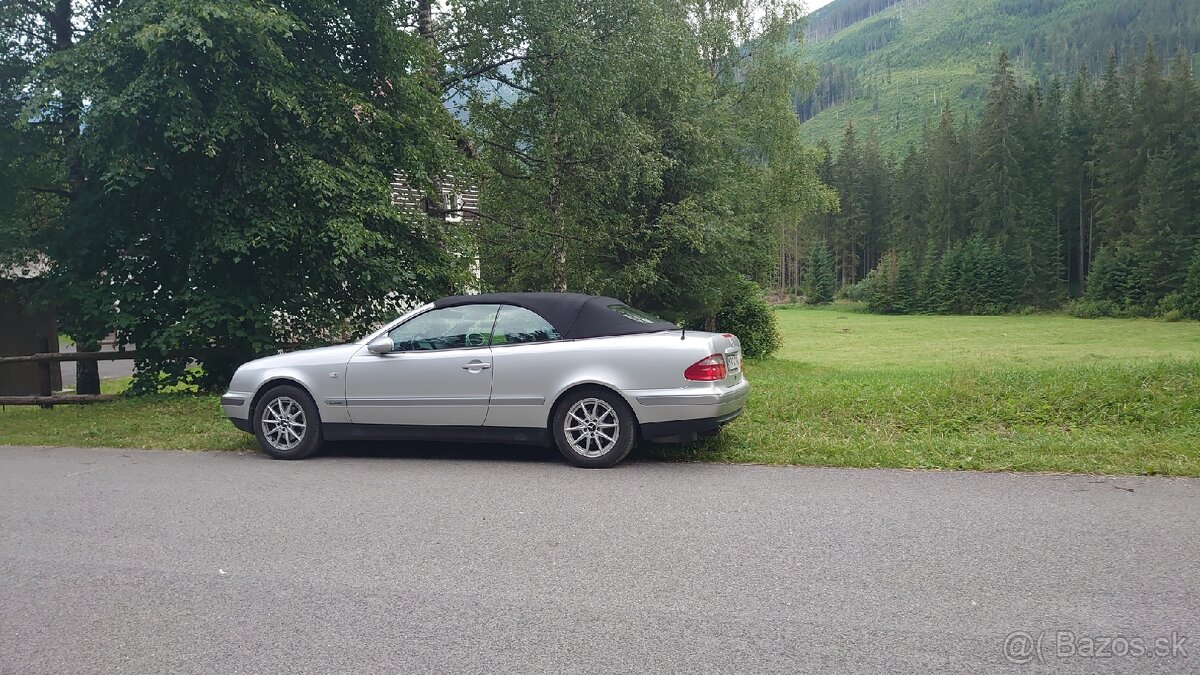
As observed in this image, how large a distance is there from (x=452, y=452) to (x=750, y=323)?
2501cm

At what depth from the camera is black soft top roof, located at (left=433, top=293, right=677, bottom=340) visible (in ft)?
25.3

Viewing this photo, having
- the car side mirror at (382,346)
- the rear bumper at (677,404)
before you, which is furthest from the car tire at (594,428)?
the car side mirror at (382,346)

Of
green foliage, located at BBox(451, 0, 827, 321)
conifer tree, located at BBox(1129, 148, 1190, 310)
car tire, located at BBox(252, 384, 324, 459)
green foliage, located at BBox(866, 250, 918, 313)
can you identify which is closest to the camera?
car tire, located at BBox(252, 384, 324, 459)

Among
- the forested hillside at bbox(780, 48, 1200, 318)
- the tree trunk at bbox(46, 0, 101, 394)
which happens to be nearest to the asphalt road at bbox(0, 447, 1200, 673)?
the tree trunk at bbox(46, 0, 101, 394)

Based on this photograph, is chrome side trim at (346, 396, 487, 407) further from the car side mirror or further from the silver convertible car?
the car side mirror

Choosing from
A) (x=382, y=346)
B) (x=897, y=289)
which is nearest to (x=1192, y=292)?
(x=897, y=289)

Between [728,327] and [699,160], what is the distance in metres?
10.3

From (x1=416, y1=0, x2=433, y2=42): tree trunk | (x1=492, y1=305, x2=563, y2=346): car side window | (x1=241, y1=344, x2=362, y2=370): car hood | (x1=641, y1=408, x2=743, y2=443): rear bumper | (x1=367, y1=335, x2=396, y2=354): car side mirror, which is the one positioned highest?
(x1=416, y1=0, x2=433, y2=42): tree trunk

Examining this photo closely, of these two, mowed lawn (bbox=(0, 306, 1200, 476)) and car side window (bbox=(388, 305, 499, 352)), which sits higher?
car side window (bbox=(388, 305, 499, 352))

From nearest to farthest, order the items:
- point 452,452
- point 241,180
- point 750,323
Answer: point 452,452, point 241,180, point 750,323

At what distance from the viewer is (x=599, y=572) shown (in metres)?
4.59

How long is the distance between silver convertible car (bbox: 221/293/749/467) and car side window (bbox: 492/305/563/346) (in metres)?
0.01

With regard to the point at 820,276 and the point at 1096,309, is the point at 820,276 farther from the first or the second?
the point at 1096,309

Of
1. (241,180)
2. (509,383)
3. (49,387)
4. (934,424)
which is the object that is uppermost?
(241,180)
